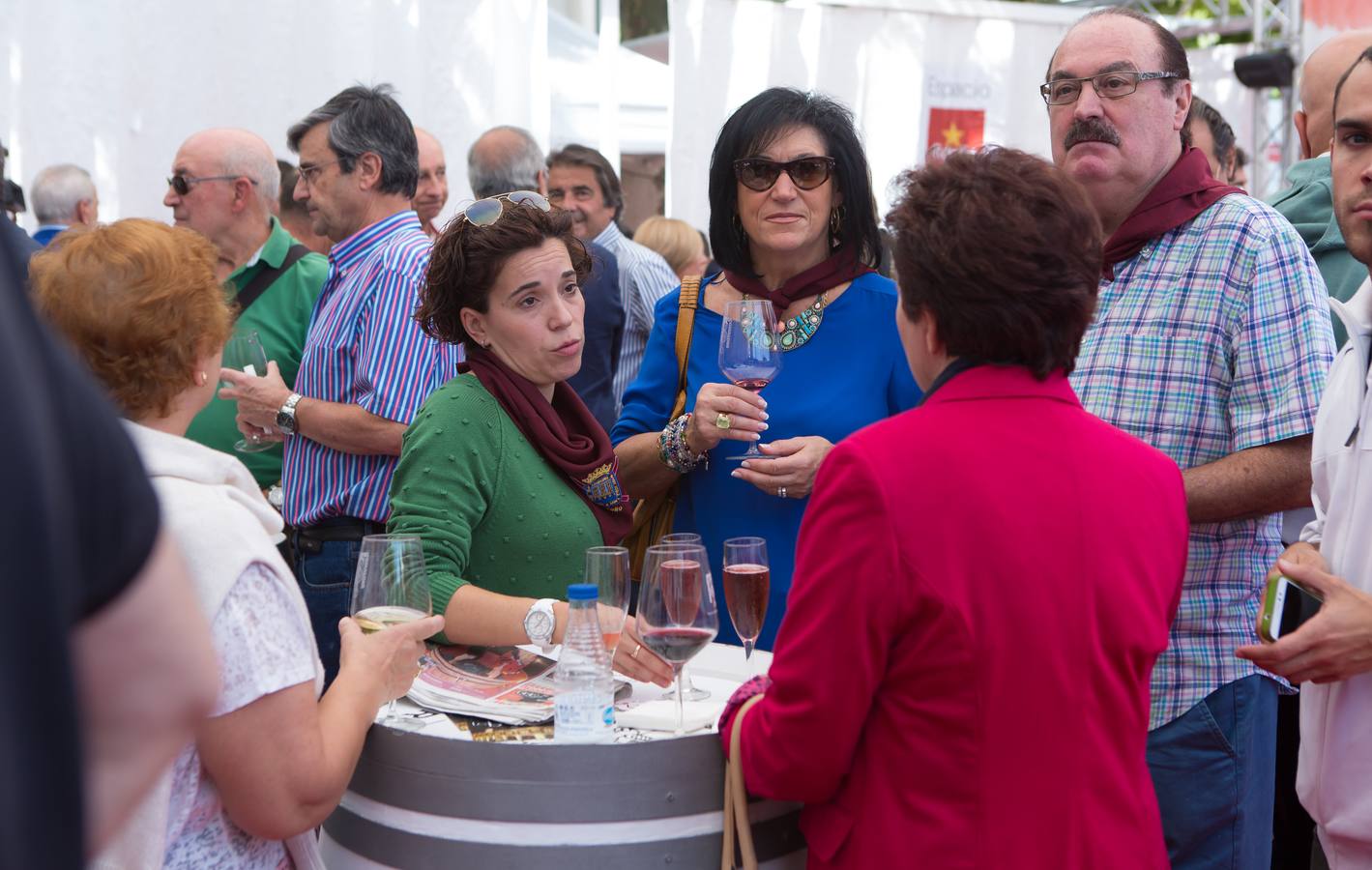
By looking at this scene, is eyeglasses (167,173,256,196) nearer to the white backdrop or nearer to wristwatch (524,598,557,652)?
the white backdrop

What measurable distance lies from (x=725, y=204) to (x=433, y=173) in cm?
302

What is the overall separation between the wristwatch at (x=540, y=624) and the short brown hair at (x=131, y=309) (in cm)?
70

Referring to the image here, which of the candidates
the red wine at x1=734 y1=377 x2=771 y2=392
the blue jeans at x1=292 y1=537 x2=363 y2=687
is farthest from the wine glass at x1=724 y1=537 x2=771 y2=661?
the blue jeans at x1=292 y1=537 x2=363 y2=687

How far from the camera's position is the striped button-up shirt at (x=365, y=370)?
11.4ft

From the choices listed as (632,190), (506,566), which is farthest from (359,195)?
(632,190)

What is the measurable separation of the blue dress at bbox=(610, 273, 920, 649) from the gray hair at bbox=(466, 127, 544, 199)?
3059 millimetres

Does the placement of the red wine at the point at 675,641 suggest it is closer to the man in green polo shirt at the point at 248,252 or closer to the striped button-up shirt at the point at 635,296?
the man in green polo shirt at the point at 248,252

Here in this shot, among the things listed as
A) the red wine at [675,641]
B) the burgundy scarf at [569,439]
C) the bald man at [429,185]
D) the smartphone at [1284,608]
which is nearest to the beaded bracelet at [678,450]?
the burgundy scarf at [569,439]

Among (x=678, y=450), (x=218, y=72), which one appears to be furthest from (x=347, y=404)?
(x=218, y=72)

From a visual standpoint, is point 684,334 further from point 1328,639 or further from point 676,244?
point 676,244

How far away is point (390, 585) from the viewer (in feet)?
6.21

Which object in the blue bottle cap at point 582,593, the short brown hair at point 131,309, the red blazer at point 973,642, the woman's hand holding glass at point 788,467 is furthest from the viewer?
the woman's hand holding glass at point 788,467

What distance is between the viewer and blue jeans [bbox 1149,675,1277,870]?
2355mm

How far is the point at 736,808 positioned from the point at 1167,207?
1.54 meters
